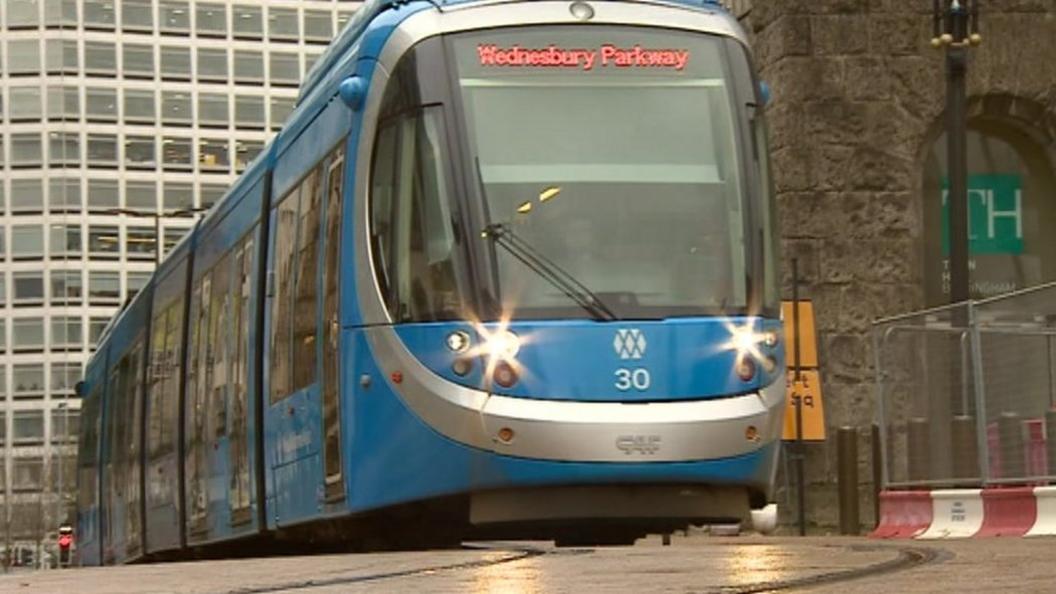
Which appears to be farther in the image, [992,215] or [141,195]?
[141,195]

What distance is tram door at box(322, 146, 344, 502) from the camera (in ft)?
47.4

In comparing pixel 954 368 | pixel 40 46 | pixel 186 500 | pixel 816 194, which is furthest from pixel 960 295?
pixel 40 46

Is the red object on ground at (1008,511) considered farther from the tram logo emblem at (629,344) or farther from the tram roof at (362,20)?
the tram logo emblem at (629,344)

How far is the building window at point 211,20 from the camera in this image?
5098 inches

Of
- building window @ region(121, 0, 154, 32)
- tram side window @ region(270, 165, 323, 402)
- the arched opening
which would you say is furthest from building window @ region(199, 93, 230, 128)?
tram side window @ region(270, 165, 323, 402)

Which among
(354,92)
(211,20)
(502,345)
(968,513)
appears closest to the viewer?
(502,345)

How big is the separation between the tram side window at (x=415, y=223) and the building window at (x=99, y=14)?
118m

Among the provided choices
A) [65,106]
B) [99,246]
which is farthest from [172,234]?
[65,106]

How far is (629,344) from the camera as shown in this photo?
13523 millimetres

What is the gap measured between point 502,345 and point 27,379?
392 ft

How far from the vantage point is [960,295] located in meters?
21.4

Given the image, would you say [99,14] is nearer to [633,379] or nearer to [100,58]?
[100,58]

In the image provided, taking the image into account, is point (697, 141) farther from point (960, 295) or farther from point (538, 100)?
point (960, 295)

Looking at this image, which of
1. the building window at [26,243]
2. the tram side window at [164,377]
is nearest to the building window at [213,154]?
the building window at [26,243]
